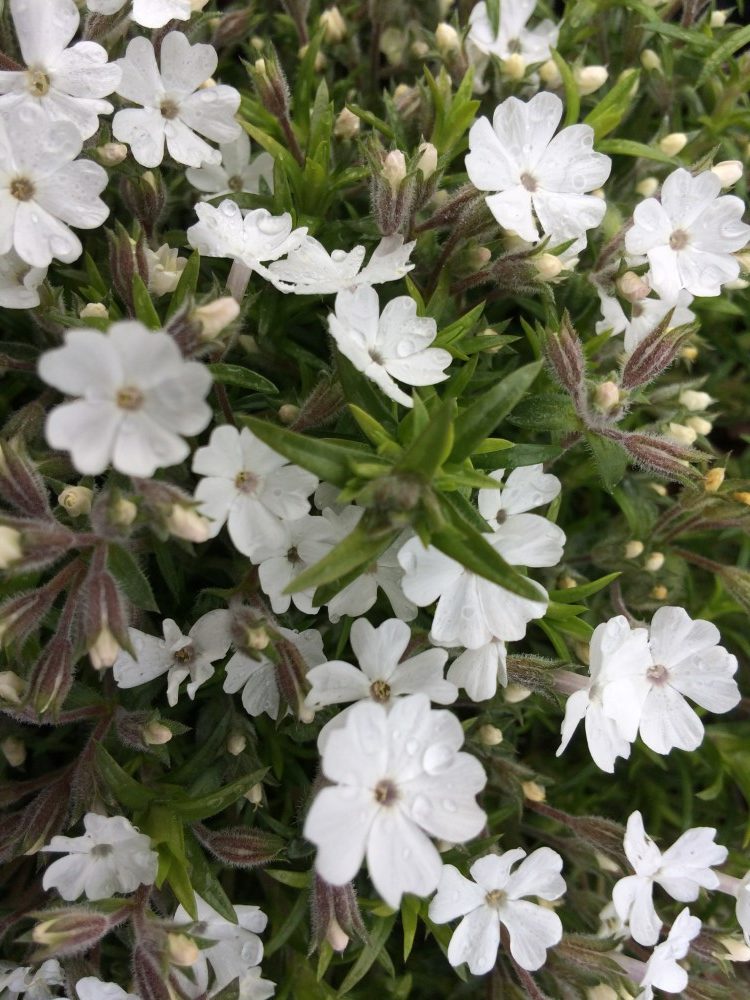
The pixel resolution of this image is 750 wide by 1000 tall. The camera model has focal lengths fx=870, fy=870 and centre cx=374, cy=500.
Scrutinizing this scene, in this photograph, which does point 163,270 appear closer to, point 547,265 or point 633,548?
point 547,265

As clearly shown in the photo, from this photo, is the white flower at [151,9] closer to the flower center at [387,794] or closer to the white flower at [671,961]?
the flower center at [387,794]

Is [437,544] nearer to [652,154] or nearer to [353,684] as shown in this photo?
[353,684]

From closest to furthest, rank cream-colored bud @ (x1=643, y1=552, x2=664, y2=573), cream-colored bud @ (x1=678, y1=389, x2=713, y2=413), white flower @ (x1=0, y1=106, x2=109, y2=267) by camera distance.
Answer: white flower @ (x1=0, y1=106, x2=109, y2=267) < cream-colored bud @ (x1=643, y1=552, x2=664, y2=573) < cream-colored bud @ (x1=678, y1=389, x2=713, y2=413)

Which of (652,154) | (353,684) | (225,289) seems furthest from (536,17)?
(353,684)

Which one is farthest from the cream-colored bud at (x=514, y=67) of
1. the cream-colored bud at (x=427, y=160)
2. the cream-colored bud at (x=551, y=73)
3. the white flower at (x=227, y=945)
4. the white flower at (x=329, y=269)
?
the white flower at (x=227, y=945)

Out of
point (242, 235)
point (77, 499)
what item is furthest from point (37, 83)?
point (77, 499)

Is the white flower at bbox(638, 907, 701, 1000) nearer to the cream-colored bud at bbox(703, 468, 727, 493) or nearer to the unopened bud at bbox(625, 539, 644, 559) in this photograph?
the unopened bud at bbox(625, 539, 644, 559)

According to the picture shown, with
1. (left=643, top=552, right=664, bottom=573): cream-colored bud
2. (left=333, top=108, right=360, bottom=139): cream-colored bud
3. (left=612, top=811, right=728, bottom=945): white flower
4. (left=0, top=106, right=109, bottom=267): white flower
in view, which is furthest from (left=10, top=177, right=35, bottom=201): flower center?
(left=612, top=811, right=728, bottom=945): white flower
